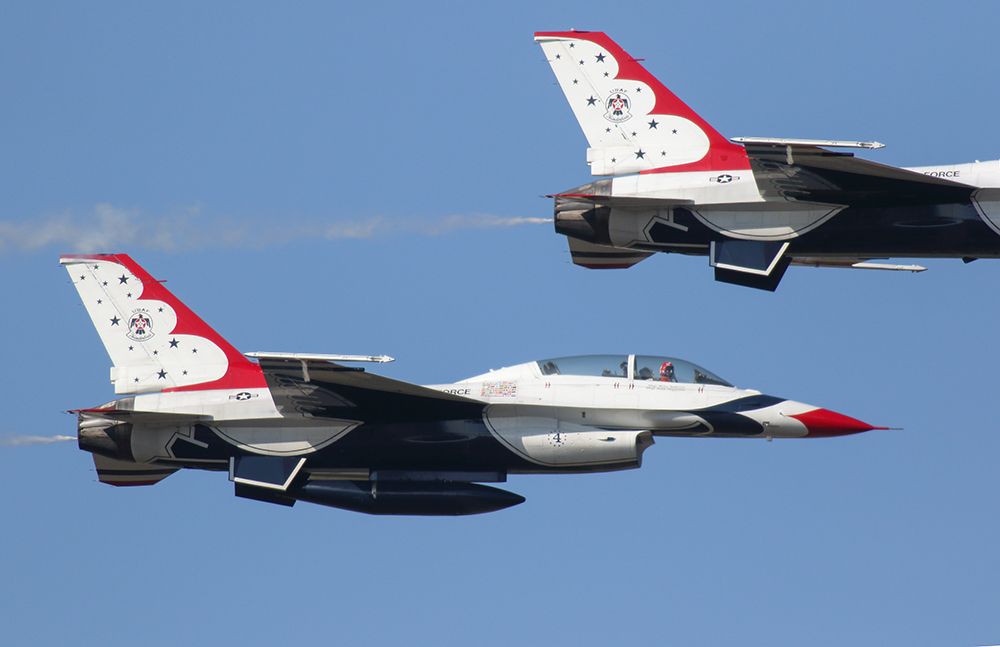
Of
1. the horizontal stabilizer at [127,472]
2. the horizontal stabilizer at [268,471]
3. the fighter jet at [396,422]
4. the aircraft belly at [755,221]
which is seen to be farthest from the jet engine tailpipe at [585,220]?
the horizontal stabilizer at [127,472]

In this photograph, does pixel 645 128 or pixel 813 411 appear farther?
pixel 645 128

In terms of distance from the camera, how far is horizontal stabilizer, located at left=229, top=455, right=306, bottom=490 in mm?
34500

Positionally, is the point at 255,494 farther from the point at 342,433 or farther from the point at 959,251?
the point at 959,251

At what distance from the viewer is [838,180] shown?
113ft

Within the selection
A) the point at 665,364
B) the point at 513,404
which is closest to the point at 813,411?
the point at 665,364

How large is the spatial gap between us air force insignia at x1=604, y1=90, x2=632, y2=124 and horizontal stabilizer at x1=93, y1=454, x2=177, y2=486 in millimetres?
10548

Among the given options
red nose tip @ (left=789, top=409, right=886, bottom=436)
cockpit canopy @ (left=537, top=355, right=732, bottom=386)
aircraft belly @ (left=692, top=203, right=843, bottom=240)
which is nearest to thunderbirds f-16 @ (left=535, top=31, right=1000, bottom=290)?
aircraft belly @ (left=692, top=203, right=843, bottom=240)

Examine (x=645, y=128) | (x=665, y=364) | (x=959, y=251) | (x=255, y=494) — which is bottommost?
(x=255, y=494)

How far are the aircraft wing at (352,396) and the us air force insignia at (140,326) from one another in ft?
10.5

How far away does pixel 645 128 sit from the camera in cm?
3634

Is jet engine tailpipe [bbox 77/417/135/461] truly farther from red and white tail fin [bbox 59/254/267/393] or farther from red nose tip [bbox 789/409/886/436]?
red nose tip [bbox 789/409/886/436]

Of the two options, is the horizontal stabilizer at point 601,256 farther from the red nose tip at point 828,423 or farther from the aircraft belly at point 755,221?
the red nose tip at point 828,423

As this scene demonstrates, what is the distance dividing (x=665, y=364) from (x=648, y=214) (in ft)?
9.69

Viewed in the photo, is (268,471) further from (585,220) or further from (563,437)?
(585,220)
